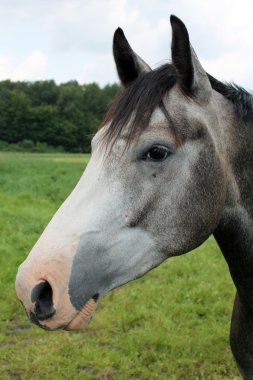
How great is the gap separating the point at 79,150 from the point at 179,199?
7616 cm

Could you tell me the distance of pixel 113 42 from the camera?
7.56ft

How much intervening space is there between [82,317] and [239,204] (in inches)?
43.3

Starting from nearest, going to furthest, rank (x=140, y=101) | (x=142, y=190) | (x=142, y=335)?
(x=142, y=190) < (x=140, y=101) < (x=142, y=335)

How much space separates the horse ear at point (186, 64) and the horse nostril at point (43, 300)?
1.21 meters

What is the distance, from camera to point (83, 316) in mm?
1896

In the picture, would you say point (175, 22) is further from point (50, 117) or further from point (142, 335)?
point (50, 117)

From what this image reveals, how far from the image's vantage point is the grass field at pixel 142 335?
4660 mm

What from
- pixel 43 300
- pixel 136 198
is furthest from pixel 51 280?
pixel 136 198

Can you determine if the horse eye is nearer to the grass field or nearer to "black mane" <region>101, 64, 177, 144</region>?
"black mane" <region>101, 64, 177, 144</region>

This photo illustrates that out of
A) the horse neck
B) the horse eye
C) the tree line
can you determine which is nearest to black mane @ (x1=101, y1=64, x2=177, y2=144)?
the horse eye

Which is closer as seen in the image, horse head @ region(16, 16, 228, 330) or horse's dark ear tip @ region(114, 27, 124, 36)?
horse head @ region(16, 16, 228, 330)

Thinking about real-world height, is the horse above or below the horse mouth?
above

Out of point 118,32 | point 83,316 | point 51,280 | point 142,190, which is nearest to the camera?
point 51,280

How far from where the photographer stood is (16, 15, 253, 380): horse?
1.84 meters
